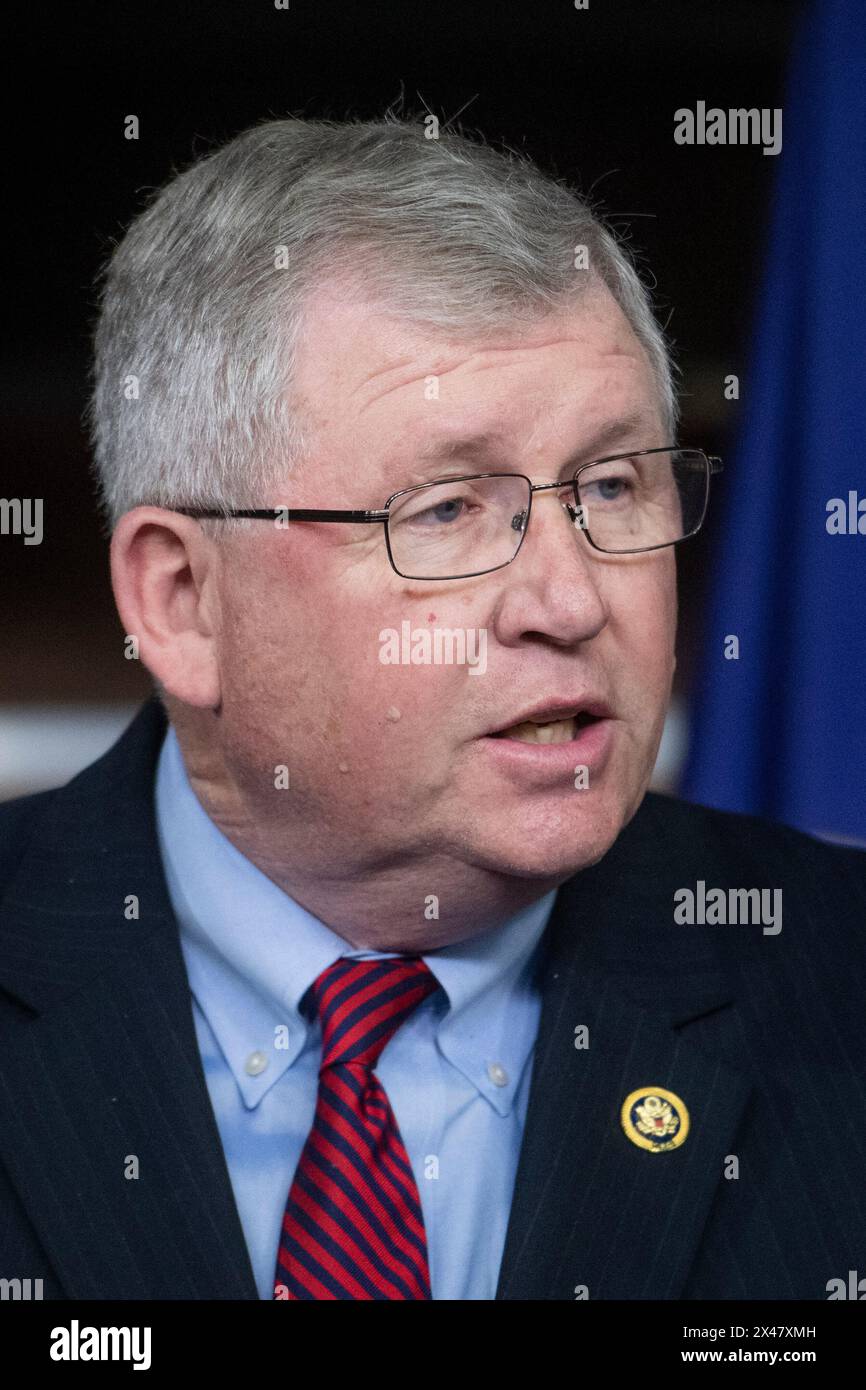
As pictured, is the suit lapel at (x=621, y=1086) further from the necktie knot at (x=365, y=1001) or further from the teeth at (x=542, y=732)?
the teeth at (x=542, y=732)

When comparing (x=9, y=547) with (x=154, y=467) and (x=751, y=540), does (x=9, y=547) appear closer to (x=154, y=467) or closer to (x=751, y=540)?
(x=154, y=467)

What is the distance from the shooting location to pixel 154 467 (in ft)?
5.28

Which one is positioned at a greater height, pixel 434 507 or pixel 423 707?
pixel 434 507

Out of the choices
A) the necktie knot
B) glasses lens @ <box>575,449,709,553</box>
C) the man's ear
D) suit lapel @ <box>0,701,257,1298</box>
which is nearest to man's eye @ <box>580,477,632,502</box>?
glasses lens @ <box>575,449,709,553</box>

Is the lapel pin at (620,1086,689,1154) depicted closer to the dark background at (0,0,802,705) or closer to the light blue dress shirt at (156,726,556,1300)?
the light blue dress shirt at (156,726,556,1300)

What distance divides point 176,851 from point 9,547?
0.77 meters

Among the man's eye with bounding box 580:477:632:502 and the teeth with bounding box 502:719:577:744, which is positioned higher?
the man's eye with bounding box 580:477:632:502

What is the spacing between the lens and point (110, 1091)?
1464 mm

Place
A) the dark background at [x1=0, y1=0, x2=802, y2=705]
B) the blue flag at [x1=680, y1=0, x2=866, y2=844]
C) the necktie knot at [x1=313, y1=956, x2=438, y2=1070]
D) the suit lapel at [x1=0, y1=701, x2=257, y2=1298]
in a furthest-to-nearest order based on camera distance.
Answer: the blue flag at [x1=680, y1=0, x2=866, y2=844] → the dark background at [x1=0, y1=0, x2=802, y2=705] → the necktie knot at [x1=313, y1=956, x2=438, y2=1070] → the suit lapel at [x1=0, y1=701, x2=257, y2=1298]

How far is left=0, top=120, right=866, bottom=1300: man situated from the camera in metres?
1.42

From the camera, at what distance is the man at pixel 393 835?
4.65 feet

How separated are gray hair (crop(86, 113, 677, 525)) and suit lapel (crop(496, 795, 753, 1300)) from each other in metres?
0.61
